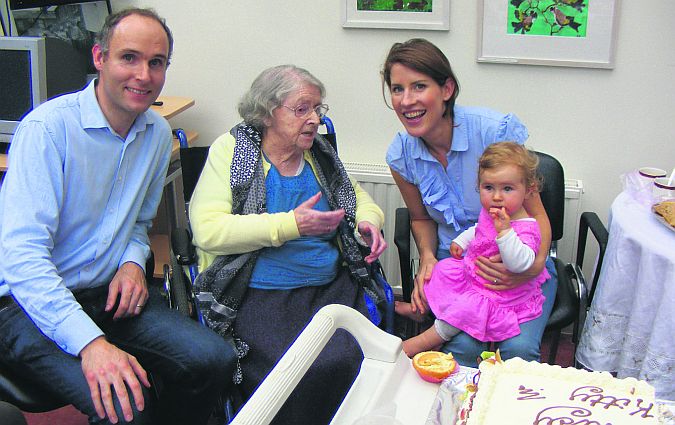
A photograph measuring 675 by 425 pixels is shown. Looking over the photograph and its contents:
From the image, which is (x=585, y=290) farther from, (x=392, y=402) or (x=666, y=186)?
(x=392, y=402)

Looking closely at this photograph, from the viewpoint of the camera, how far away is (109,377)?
5.60 feet

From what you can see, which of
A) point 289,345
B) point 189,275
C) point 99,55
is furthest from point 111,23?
point 289,345

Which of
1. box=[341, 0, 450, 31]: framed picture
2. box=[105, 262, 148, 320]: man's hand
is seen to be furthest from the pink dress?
box=[341, 0, 450, 31]: framed picture

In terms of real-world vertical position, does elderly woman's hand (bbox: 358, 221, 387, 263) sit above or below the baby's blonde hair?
below

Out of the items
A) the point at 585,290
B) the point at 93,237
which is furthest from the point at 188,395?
the point at 585,290

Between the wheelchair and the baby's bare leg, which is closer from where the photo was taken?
the baby's bare leg

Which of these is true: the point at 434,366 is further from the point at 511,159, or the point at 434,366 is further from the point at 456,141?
the point at 456,141

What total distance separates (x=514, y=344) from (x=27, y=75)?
210 cm

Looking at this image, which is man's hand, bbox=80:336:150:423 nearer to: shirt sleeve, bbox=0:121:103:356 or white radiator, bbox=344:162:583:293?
shirt sleeve, bbox=0:121:103:356

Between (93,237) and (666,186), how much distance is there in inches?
72.1

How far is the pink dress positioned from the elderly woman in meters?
0.26

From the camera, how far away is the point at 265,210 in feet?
7.17

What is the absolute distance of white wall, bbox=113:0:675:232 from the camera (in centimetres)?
271

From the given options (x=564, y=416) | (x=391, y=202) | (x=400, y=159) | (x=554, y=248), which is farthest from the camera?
(x=391, y=202)
